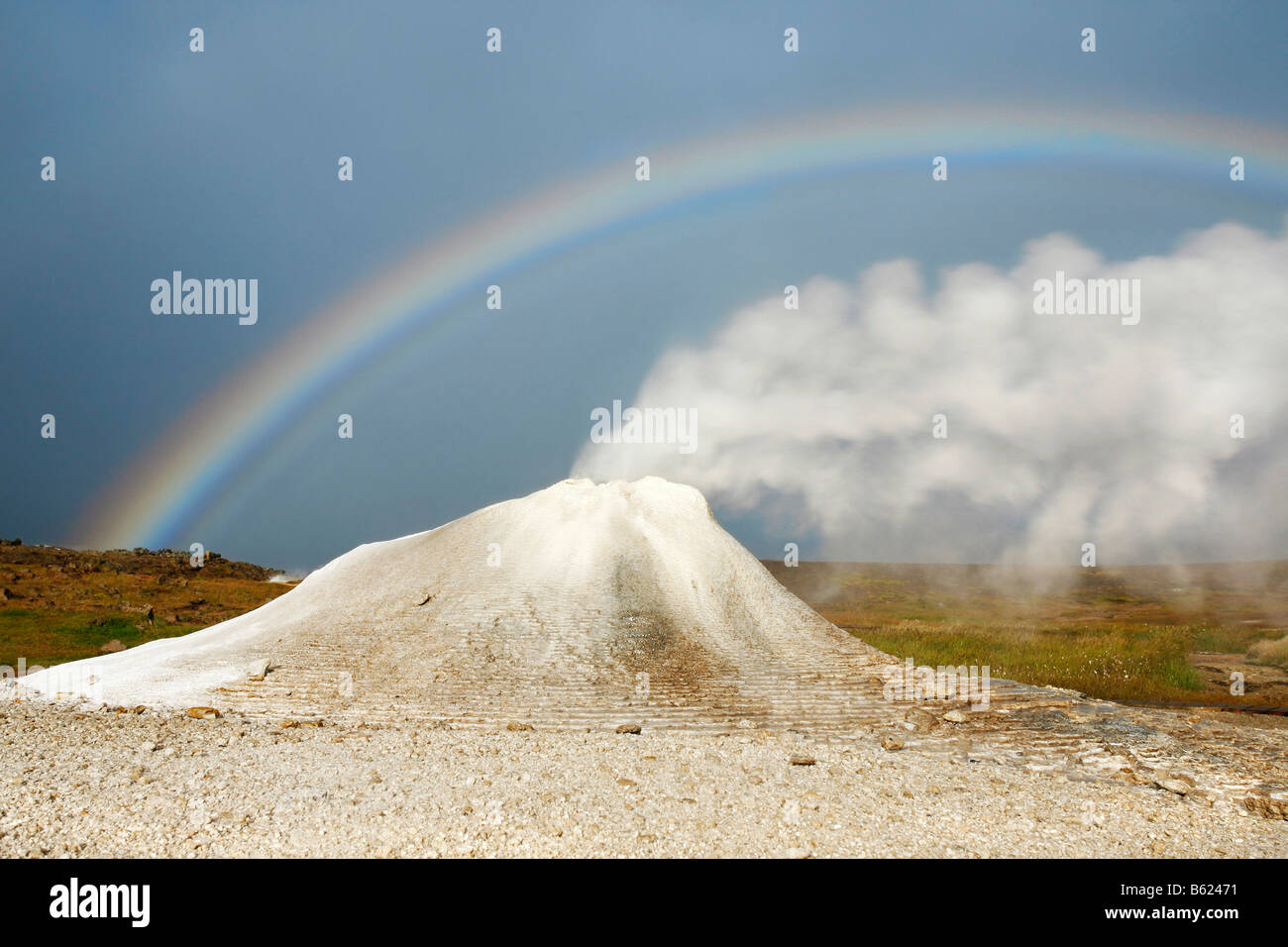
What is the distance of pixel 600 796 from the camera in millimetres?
9883

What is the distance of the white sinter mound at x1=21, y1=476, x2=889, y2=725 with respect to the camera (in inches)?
665

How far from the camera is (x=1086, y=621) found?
60.6 metres

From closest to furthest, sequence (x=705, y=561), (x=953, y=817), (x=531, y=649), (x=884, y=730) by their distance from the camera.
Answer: (x=953, y=817), (x=884, y=730), (x=531, y=649), (x=705, y=561)

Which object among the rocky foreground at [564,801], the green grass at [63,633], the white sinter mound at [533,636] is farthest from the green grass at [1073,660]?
the green grass at [63,633]

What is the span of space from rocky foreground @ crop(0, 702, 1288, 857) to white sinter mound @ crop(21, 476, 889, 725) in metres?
3.22

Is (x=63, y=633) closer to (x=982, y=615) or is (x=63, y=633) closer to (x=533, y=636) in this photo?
(x=533, y=636)

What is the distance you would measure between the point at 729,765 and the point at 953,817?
3487 millimetres

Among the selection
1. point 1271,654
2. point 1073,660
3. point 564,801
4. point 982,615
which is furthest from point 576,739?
point 982,615

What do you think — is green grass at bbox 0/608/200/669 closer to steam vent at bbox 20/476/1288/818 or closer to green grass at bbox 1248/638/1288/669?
Answer: steam vent at bbox 20/476/1288/818

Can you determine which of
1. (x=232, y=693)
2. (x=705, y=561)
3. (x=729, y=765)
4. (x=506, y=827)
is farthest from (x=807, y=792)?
(x=705, y=561)

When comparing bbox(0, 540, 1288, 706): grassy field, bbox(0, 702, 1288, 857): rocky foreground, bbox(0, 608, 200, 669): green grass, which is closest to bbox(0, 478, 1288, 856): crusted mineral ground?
bbox(0, 702, 1288, 857): rocky foreground

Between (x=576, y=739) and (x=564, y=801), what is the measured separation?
153 inches
